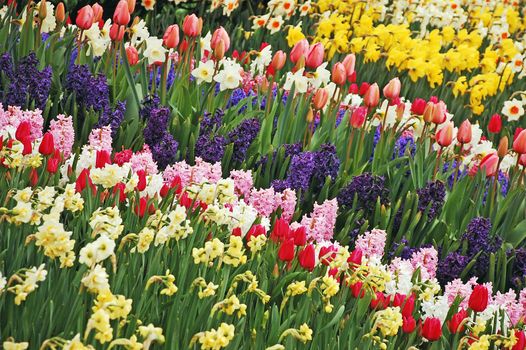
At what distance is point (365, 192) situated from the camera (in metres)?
3.56

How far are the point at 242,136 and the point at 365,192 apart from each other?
1.85 feet

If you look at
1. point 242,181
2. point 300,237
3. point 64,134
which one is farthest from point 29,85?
point 300,237

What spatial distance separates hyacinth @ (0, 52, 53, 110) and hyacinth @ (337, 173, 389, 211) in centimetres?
127

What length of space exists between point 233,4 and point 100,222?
4.22 metres

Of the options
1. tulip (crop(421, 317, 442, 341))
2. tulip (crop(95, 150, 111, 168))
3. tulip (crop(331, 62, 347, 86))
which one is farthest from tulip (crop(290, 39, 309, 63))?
tulip (crop(421, 317, 442, 341))

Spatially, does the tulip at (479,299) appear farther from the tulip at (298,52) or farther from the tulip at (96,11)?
the tulip at (96,11)

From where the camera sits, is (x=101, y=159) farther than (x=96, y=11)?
No

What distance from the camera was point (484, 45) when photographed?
26.6 feet

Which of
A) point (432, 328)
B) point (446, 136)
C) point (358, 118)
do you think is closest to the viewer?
point (432, 328)

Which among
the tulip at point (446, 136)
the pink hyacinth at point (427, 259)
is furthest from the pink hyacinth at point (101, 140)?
the tulip at point (446, 136)

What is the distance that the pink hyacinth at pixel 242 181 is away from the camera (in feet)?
11.2

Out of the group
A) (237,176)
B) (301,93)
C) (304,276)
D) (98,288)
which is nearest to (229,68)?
(301,93)

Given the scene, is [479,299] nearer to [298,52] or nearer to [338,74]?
[338,74]

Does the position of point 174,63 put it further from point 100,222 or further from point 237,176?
point 100,222
